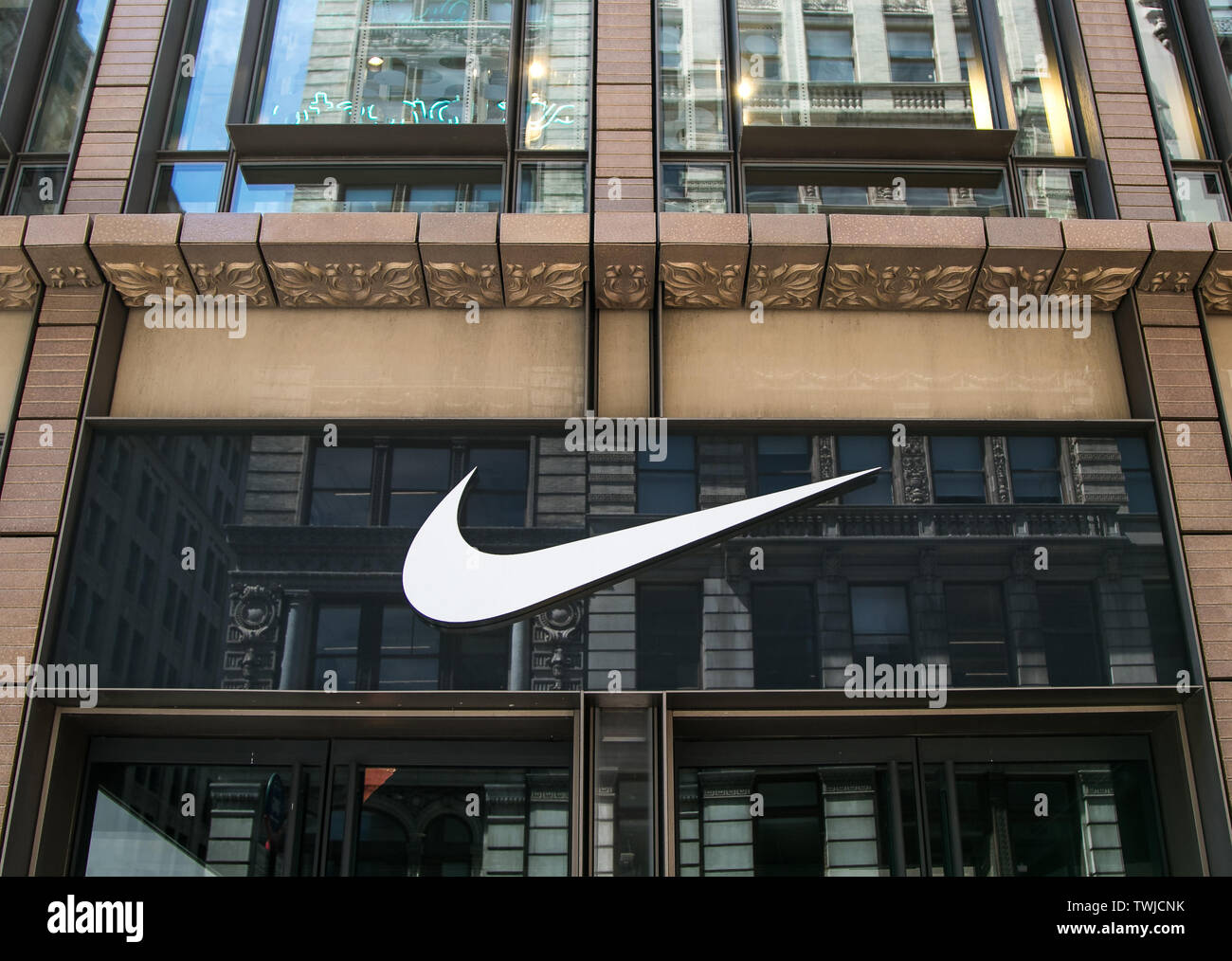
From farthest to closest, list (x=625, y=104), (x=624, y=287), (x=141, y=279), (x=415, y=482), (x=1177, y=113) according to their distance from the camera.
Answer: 1. (x=1177, y=113)
2. (x=625, y=104)
3. (x=624, y=287)
4. (x=141, y=279)
5. (x=415, y=482)

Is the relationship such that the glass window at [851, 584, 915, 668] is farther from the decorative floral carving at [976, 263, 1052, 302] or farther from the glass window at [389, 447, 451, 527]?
the glass window at [389, 447, 451, 527]

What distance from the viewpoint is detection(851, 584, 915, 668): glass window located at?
1025 cm

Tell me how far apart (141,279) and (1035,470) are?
8671 millimetres

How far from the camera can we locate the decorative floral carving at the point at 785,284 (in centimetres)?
1145

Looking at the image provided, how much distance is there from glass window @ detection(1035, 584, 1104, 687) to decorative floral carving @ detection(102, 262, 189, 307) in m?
8.58

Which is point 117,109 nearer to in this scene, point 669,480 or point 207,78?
point 207,78

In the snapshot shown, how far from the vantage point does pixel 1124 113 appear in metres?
12.5

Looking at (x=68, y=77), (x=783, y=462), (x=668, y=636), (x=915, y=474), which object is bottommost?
(x=668, y=636)

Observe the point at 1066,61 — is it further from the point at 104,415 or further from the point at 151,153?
the point at 104,415

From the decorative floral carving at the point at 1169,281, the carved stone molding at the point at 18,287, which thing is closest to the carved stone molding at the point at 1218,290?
the decorative floral carving at the point at 1169,281

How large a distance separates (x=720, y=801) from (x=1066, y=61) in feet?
29.1

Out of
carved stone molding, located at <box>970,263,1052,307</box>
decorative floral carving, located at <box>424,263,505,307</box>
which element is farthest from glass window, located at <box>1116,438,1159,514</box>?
decorative floral carving, located at <box>424,263,505,307</box>

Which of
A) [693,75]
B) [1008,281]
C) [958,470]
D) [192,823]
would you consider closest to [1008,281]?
[1008,281]
